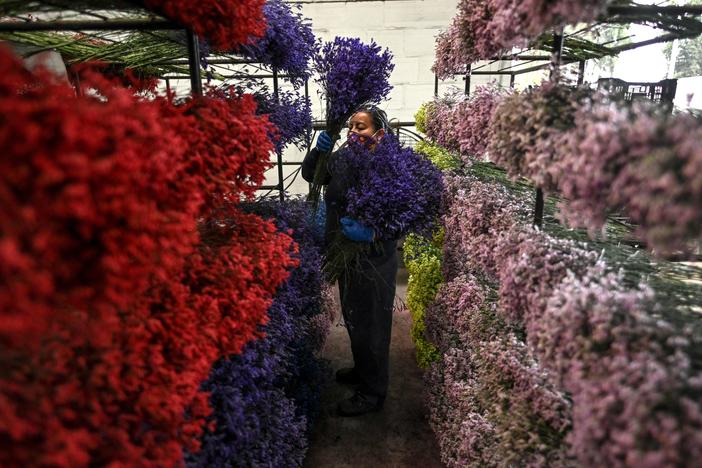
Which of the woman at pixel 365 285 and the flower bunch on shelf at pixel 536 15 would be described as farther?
the woman at pixel 365 285

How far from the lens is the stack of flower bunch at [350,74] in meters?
2.30

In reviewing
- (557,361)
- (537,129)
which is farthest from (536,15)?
(557,361)

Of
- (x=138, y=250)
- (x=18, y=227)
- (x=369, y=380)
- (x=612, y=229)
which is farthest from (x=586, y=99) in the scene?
(x=369, y=380)

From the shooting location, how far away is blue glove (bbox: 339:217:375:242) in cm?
228

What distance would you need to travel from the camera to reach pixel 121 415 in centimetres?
80

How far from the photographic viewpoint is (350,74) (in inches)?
90.7

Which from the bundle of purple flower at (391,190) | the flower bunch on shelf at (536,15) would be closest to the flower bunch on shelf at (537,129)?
the flower bunch on shelf at (536,15)

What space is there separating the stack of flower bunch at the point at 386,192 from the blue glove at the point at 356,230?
0.18ft

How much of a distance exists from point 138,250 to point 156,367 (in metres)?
0.31

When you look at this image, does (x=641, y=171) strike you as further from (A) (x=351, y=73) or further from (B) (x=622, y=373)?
(A) (x=351, y=73)

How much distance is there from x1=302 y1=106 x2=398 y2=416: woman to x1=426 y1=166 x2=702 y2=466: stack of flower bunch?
1.82 ft

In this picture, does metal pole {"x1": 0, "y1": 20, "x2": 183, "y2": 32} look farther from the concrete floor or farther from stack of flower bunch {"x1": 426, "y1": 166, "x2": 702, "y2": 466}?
the concrete floor

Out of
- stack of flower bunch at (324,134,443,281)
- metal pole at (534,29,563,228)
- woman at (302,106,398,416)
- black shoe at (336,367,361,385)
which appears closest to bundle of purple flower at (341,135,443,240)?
stack of flower bunch at (324,134,443,281)

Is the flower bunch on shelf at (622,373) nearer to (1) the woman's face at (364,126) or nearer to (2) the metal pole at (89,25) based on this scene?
(2) the metal pole at (89,25)
